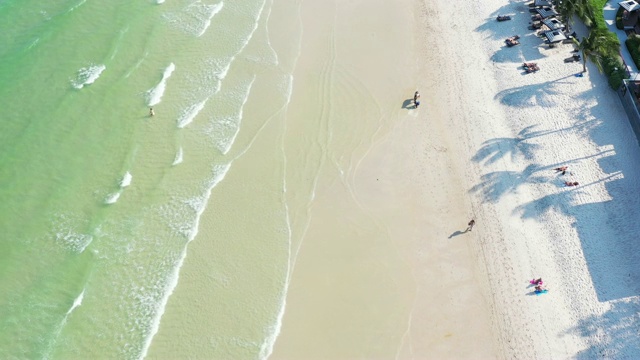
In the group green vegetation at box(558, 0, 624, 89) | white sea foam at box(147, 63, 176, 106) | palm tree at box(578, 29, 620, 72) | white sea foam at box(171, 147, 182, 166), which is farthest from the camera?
white sea foam at box(147, 63, 176, 106)

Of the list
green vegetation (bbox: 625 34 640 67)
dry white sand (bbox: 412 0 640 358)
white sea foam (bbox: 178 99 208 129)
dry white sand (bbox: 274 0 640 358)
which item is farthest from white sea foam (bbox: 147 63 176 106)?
green vegetation (bbox: 625 34 640 67)

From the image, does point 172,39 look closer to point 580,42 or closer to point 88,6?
point 88,6

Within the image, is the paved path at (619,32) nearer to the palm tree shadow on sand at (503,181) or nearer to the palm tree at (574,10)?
the palm tree at (574,10)

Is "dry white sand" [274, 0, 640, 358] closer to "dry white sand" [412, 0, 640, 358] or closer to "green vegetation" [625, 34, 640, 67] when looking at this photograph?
"dry white sand" [412, 0, 640, 358]

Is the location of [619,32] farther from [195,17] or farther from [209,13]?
[195,17]

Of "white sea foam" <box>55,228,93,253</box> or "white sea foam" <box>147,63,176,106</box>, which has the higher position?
"white sea foam" <box>147,63,176,106</box>

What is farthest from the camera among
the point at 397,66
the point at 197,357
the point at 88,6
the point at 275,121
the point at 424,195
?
the point at 88,6

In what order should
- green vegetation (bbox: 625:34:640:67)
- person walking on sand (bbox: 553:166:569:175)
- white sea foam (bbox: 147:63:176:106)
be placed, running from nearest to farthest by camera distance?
1. person walking on sand (bbox: 553:166:569:175)
2. white sea foam (bbox: 147:63:176:106)
3. green vegetation (bbox: 625:34:640:67)

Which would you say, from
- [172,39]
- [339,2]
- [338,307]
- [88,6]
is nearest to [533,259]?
[338,307]
